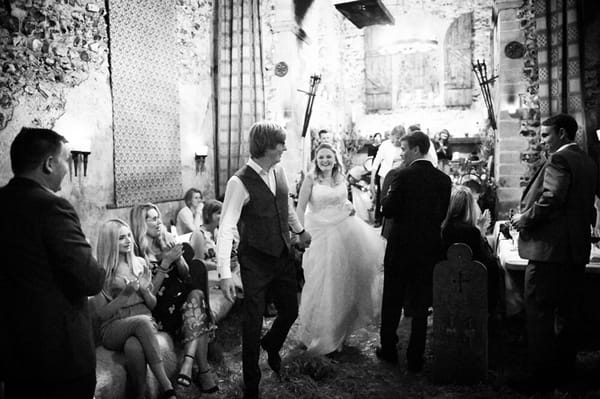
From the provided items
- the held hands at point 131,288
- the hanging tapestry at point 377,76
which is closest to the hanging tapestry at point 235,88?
the held hands at point 131,288

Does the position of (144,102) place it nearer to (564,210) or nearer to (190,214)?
(190,214)

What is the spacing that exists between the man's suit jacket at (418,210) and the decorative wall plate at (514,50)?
4751 millimetres

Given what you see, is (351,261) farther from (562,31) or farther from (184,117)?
(562,31)

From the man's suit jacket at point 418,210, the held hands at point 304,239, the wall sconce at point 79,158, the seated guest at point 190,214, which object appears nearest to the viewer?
the held hands at point 304,239

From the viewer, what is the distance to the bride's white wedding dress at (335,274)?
12.7 ft

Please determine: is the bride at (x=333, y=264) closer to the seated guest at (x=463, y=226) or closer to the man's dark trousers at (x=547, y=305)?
the seated guest at (x=463, y=226)

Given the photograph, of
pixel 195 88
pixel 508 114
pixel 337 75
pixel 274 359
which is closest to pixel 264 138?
pixel 274 359

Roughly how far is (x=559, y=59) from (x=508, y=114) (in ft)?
3.32

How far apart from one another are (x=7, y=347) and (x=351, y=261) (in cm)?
266

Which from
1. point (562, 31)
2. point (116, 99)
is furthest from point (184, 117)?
point (562, 31)

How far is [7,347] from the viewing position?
1.79m

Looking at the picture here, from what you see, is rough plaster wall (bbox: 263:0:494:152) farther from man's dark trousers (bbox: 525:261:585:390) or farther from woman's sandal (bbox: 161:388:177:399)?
woman's sandal (bbox: 161:388:177:399)

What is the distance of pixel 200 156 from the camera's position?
6.83m

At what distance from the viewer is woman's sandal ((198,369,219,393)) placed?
331 centimetres
